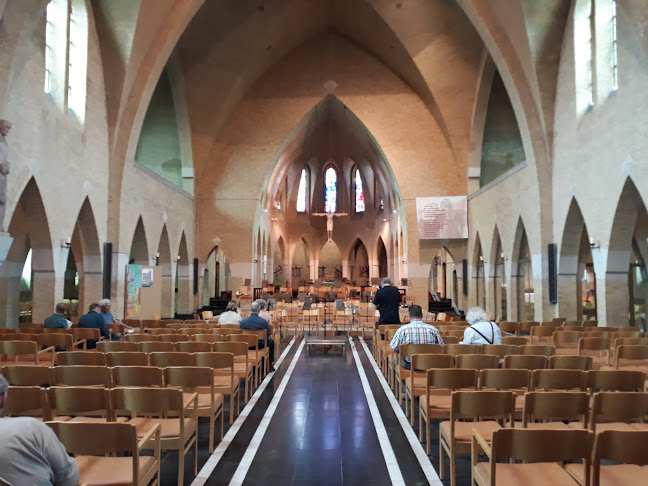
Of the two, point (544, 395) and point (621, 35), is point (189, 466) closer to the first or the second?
point (544, 395)

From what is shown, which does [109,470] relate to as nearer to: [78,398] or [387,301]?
[78,398]

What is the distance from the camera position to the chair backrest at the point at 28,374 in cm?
462

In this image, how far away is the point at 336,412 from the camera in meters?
6.25

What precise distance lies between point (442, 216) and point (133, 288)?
1367cm

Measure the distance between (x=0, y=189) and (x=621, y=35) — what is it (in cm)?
1267

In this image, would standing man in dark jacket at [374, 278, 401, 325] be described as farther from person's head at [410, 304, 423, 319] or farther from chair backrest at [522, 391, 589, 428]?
chair backrest at [522, 391, 589, 428]

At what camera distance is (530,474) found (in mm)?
3098

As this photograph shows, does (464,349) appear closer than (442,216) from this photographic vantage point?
Yes

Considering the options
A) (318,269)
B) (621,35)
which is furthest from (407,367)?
(318,269)

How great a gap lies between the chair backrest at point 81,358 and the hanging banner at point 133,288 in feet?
31.8

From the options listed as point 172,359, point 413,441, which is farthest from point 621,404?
point 172,359

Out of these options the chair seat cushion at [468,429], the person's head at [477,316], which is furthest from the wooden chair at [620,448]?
the person's head at [477,316]

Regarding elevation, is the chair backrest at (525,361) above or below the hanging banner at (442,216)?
below

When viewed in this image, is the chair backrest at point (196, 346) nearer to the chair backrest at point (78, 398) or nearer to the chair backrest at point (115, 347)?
the chair backrest at point (115, 347)
